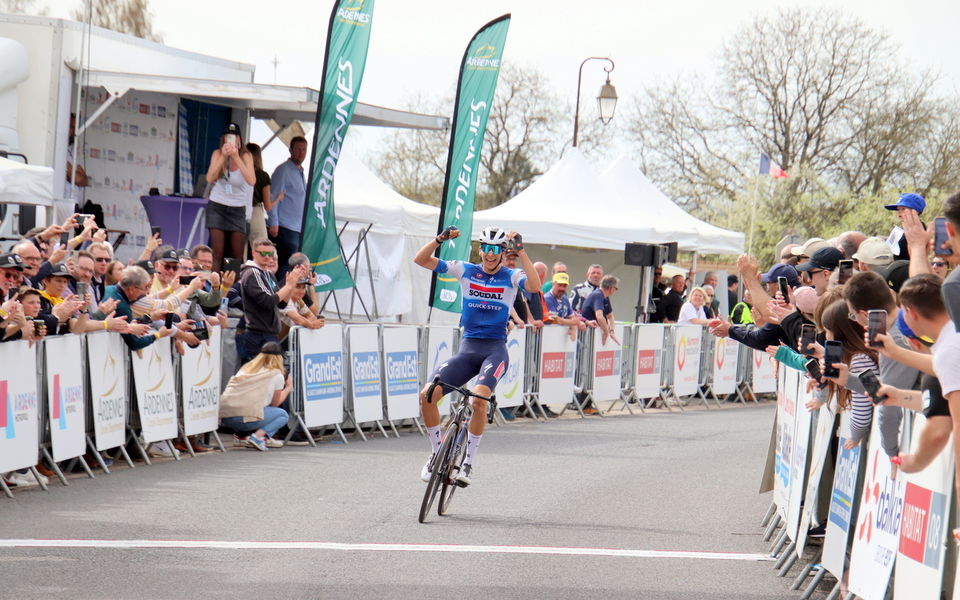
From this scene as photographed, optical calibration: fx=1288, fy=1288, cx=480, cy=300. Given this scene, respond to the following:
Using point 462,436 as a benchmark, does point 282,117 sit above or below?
above

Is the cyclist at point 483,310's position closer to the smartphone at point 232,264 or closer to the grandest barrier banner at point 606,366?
the smartphone at point 232,264

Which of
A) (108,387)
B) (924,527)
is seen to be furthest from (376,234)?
(924,527)

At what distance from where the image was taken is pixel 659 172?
57.7 metres

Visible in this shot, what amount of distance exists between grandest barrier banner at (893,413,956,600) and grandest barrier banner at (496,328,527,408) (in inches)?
485

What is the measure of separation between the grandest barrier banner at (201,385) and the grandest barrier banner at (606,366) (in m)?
7.57

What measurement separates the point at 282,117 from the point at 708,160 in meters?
37.8

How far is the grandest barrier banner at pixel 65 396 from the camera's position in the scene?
1097 cm

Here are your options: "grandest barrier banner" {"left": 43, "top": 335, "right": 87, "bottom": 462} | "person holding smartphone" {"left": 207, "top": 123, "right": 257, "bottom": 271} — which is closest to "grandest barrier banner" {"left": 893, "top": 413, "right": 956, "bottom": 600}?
"grandest barrier banner" {"left": 43, "top": 335, "right": 87, "bottom": 462}

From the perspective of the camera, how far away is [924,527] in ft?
18.8

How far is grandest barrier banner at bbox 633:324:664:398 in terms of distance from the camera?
21469mm

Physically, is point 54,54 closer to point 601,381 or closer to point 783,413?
point 601,381

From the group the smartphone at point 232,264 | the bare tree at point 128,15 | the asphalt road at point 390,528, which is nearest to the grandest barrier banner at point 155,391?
the asphalt road at point 390,528

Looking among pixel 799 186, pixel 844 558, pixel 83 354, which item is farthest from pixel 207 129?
pixel 799 186

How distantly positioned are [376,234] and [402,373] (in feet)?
25.7
